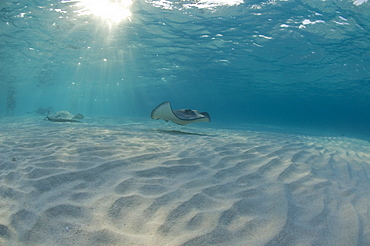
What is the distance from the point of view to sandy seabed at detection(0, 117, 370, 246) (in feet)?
6.97

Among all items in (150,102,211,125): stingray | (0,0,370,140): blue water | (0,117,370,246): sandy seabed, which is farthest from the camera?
(0,0,370,140): blue water

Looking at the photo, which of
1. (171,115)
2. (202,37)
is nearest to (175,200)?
(171,115)

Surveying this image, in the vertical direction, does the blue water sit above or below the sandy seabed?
above

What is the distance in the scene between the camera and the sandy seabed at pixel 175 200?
2.12 metres

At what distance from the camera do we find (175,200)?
8.94 ft

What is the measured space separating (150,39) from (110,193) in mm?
19500

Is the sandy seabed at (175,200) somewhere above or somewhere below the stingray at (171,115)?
below

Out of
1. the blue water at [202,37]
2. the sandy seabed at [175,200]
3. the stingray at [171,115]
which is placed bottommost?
the sandy seabed at [175,200]

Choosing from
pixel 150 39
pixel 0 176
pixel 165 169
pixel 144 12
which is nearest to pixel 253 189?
pixel 165 169

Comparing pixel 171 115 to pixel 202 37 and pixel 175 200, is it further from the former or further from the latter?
pixel 202 37

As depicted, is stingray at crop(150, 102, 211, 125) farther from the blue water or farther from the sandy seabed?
the blue water

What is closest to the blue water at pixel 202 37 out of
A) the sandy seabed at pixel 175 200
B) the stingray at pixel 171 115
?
the stingray at pixel 171 115

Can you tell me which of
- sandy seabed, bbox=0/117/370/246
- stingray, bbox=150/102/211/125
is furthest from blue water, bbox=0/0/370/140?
sandy seabed, bbox=0/117/370/246

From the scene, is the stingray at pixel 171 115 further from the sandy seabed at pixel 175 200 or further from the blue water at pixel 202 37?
the blue water at pixel 202 37
